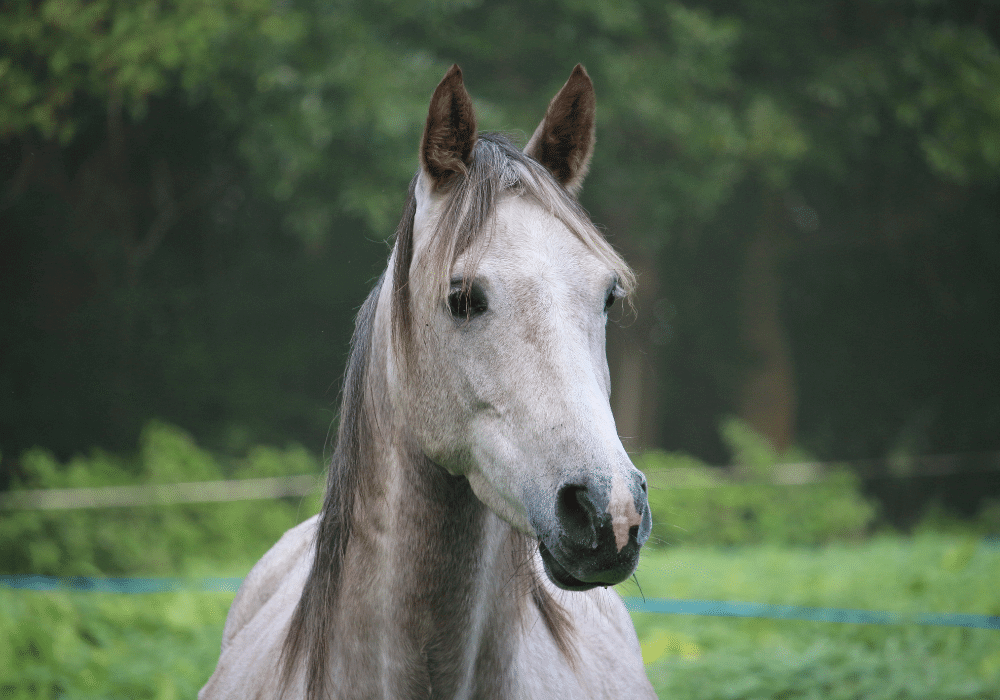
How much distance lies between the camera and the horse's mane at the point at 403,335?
5.84 feet

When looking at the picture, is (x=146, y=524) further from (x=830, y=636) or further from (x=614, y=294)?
(x=614, y=294)

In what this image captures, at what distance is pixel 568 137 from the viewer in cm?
207

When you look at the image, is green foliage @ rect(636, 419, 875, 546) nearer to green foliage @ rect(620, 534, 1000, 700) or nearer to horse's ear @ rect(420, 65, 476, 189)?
green foliage @ rect(620, 534, 1000, 700)

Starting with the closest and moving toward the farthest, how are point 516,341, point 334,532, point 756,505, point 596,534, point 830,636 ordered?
point 596,534 < point 516,341 < point 334,532 < point 830,636 < point 756,505

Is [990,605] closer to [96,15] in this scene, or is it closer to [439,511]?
[439,511]

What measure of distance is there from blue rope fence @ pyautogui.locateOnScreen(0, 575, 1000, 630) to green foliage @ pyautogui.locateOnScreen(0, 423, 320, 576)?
98cm

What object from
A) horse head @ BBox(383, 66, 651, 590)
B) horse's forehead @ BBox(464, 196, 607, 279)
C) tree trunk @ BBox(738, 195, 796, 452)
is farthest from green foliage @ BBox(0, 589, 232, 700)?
tree trunk @ BBox(738, 195, 796, 452)

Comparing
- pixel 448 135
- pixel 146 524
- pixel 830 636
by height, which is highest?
pixel 448 135

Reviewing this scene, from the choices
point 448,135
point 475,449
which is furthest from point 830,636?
point 448,135

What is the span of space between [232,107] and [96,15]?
1595 millimetres

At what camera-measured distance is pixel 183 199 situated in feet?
33.3

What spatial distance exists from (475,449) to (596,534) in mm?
348

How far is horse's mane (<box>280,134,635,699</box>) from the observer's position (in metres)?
1.78

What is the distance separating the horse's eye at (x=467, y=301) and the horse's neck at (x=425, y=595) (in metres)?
0.35
